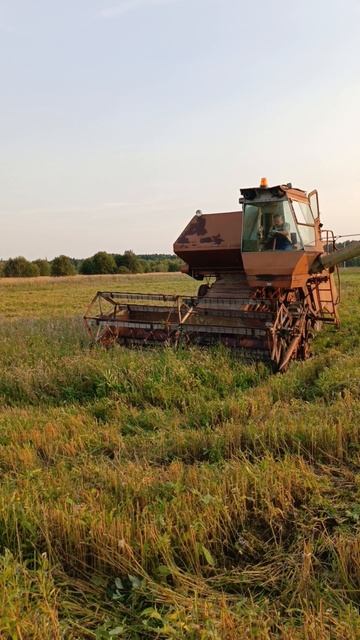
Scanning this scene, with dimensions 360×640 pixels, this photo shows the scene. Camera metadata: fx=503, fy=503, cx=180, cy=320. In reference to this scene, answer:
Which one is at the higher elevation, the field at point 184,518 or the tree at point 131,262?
the tree at point 131,262

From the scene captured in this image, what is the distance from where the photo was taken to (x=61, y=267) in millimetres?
51750

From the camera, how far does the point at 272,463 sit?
138 inches

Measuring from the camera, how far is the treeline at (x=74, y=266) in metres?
49.5

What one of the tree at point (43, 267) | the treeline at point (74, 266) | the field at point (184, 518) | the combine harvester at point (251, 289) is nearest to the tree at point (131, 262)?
the treeline at point (74, 266)

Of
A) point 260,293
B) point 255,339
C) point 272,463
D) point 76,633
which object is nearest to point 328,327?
point 260,293

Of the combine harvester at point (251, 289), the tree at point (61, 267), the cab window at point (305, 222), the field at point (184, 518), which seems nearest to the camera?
the field at point (184, 518)

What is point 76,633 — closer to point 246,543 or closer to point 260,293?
point 246,543

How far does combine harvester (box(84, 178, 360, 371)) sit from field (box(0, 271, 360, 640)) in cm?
181

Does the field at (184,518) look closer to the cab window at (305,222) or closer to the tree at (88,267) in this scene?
the cab window at (305,222)

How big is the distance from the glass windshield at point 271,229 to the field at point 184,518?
135 inches

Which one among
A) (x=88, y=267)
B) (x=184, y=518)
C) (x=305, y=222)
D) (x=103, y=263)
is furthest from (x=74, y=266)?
(x=184, y=518)

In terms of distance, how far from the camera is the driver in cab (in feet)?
27.9

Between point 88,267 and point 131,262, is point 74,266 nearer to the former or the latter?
point 88,267

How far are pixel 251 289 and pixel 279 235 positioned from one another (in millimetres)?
1059
